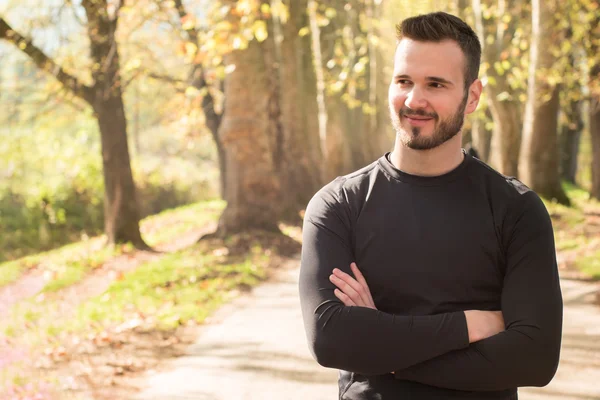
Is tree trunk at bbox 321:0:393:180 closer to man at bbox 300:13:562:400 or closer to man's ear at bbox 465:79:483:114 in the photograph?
man's ear at bbox 465:79:483:114

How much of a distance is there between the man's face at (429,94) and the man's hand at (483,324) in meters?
0.67

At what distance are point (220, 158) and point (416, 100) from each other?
70.8ft

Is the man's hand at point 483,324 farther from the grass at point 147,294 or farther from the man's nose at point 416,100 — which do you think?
the grass at point 147,294

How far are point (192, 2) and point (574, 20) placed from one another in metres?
10.9

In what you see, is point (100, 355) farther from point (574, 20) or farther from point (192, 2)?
point (192, 2)

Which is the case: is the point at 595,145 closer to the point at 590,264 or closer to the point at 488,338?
the point at 590,264

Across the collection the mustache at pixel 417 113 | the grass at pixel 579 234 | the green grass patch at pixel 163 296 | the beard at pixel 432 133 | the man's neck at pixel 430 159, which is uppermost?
the mustache at pixel 417 113

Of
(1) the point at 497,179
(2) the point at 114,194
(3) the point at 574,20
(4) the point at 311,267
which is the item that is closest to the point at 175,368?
(4) the point at 311,267

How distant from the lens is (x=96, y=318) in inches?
357

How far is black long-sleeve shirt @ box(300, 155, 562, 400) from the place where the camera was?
2920 mm

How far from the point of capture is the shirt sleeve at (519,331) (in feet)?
9.57

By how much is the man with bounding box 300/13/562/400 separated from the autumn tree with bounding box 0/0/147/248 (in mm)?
11523

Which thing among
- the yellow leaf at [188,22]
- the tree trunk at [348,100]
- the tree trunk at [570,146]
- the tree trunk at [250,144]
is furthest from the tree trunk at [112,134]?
the tree trunk at [570,146]

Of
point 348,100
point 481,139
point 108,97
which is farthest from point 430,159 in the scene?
point 481,139
